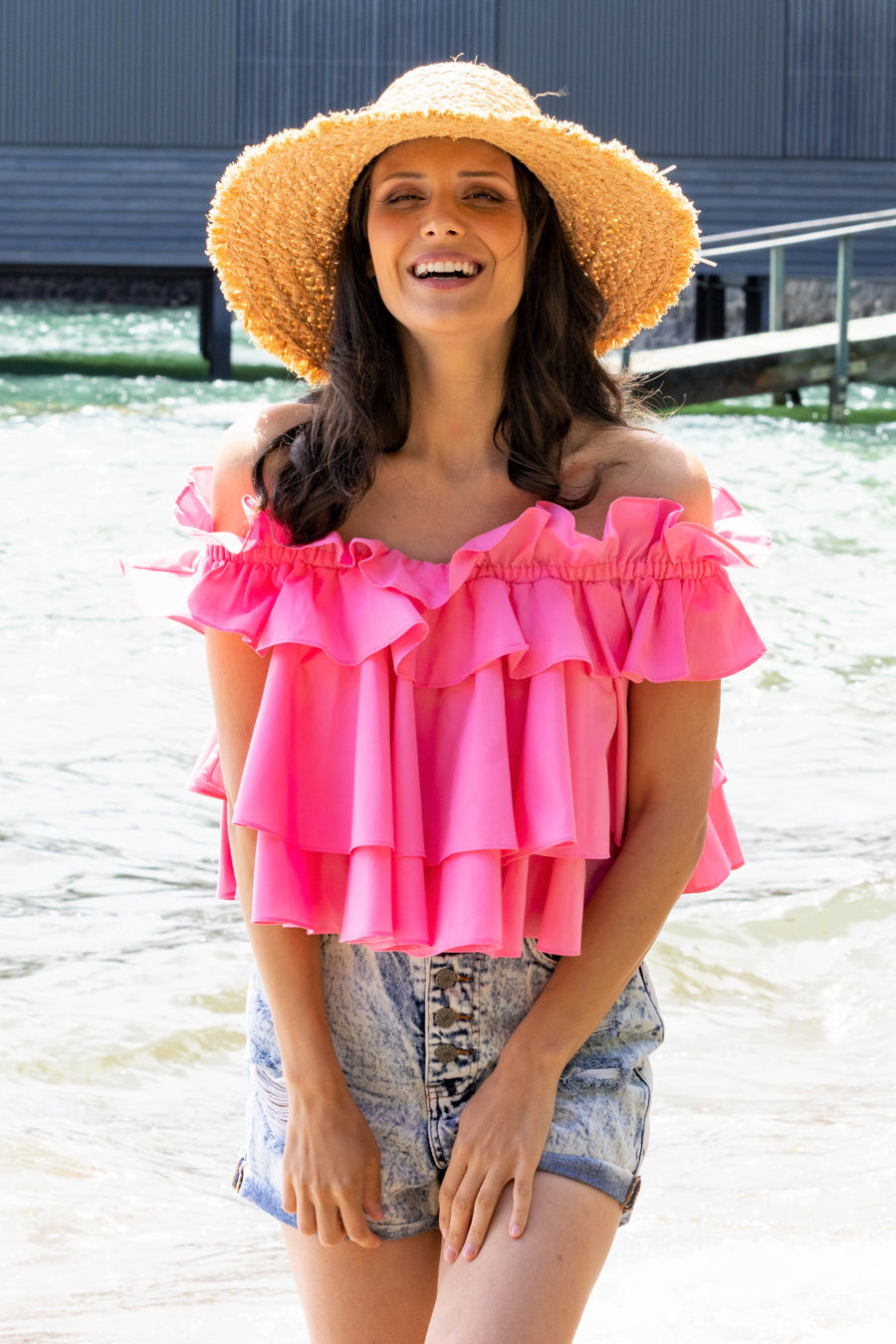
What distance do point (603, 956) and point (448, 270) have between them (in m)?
0.76

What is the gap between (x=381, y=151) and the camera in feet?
6.25

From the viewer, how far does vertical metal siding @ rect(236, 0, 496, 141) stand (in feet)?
63.6

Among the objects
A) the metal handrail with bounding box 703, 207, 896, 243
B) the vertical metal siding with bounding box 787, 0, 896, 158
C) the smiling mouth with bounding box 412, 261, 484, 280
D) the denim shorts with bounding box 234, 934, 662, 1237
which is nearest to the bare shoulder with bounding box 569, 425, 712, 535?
the smiling mouth with bounding box 412, 261, 484, 280

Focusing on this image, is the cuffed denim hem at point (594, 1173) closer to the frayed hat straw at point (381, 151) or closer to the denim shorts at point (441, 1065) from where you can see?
the denim shorts at point (441, 1065)

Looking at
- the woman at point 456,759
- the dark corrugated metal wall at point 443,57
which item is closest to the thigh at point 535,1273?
the woman at point 456,759

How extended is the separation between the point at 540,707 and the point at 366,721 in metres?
0.18

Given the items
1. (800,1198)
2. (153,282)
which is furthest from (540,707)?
(153,282)

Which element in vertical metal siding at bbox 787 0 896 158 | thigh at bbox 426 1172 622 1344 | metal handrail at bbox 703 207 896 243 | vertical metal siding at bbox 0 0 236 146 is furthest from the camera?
vertical metal siding at bbox 787 0 896 158

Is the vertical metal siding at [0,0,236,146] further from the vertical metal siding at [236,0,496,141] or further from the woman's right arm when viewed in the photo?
the woman's right arm

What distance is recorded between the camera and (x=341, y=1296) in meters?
1.71

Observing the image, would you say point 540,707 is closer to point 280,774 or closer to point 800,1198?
point 280,774

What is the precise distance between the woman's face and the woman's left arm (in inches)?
18.4

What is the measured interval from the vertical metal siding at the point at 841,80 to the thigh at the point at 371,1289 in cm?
1970

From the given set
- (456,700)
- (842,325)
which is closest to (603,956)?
(456,700)
